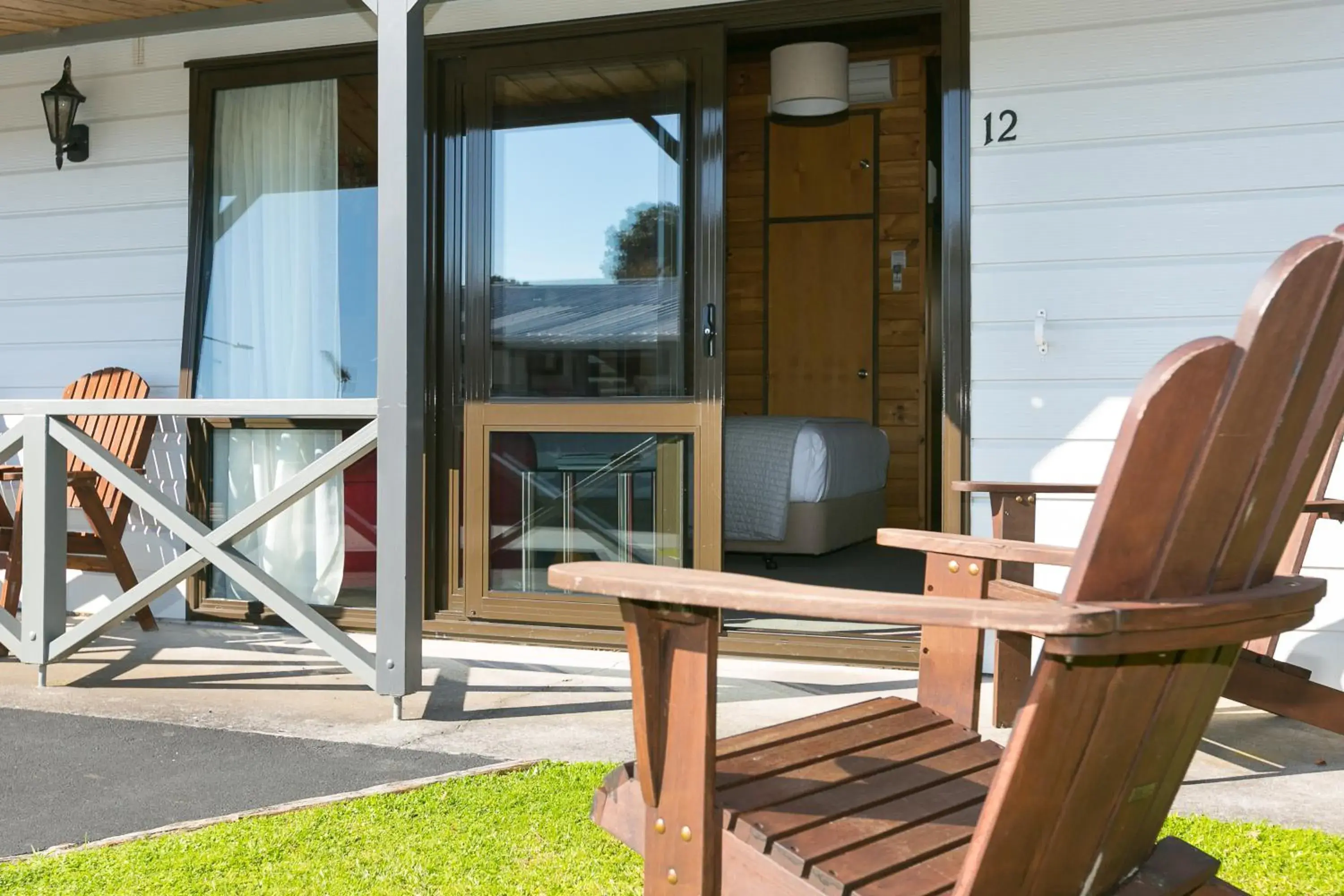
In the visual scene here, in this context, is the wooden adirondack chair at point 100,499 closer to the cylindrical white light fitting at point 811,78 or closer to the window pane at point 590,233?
the window pane at point 590,233

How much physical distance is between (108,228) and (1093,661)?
471 centimetres

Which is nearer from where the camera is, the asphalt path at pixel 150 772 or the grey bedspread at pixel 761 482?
the asphalt path at pixel 150 772

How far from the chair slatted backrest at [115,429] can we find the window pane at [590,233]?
4.14 feet

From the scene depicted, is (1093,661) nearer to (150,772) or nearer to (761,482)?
(150,772)

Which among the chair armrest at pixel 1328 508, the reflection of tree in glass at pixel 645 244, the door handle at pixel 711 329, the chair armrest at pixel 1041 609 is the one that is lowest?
the chair armrest at pixel 1328 508

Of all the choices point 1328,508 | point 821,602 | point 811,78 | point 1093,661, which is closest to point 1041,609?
point 1093,661

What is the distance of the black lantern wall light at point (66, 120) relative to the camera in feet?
15.3

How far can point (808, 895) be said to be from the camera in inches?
44.8

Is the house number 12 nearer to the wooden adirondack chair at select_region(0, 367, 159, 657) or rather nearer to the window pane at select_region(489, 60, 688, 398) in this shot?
the window pane at select_region(489, 60, 688, 398)

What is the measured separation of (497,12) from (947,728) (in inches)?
131

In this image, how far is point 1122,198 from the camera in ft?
11.6

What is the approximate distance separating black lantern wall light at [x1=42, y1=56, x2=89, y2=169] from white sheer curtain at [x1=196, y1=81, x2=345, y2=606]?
2.01 feet

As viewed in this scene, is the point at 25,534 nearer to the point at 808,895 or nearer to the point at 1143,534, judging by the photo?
the point at 808,895

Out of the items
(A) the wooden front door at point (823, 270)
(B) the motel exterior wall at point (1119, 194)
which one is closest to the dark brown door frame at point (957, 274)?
(B) the motel exterior wall at point (1119, 194)
